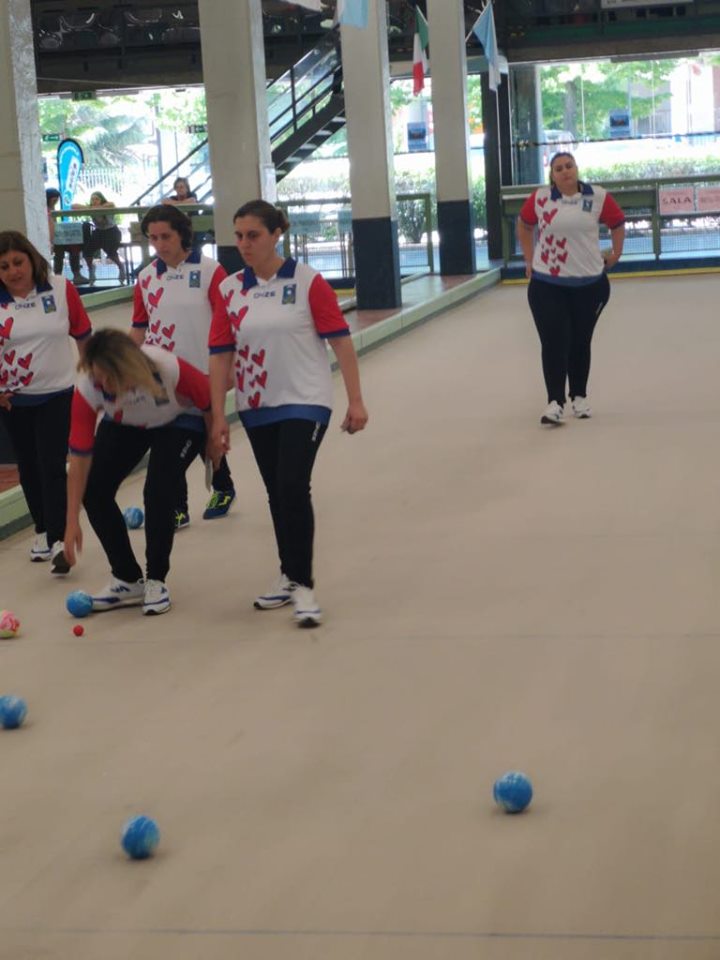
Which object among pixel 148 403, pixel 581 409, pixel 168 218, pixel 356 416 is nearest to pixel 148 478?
pixel 148 403

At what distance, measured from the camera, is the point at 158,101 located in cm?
3039

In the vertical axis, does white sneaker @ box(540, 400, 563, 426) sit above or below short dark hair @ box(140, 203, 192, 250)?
below

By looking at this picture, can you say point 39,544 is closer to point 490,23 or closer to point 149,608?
point 149,608

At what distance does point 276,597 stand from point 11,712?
5.01 ft

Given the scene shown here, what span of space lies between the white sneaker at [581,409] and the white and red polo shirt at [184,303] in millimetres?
3667

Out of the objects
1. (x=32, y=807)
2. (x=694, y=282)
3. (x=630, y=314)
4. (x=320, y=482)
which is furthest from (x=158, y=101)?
(x=32, y=807)

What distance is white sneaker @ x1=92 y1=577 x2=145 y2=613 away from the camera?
6.32 meters

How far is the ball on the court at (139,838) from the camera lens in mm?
3871

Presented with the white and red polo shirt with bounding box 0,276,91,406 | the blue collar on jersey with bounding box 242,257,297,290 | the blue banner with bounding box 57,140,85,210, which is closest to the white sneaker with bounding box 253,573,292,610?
the blue collar on jersey with bounding box 242,257,297,290

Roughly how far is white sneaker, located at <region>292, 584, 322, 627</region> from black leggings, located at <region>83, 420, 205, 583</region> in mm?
609

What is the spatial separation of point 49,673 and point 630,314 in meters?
12.5

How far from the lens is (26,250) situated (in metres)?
6.74

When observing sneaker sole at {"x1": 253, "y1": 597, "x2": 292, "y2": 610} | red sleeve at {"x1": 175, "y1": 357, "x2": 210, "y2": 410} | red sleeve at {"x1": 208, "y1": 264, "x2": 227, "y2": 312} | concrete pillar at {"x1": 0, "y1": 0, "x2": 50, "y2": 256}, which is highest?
concrete pillar at {"x1": 0, "y1": 0, "x2": 50, "y2": 256}

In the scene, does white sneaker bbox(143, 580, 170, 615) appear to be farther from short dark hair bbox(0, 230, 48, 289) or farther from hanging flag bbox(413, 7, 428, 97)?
hanging flag bbox(413, 7, 428, 97)
